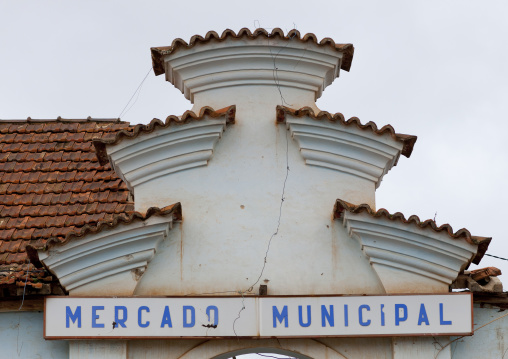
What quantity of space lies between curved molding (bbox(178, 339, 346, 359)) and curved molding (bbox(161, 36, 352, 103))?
3181mm

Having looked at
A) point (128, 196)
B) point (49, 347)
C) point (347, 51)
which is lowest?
point (49, 347)

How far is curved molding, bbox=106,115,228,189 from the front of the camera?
53.2ft

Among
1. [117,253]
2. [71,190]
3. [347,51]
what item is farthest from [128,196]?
[347,51]

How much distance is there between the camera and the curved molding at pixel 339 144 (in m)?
16.3

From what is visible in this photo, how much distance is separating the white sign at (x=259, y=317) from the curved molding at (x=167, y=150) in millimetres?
1624

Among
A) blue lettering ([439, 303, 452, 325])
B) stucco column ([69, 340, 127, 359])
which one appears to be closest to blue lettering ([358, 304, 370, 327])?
blue lettering ([439, 303, 452, 325])

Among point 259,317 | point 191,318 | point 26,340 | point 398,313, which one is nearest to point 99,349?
point 26,340

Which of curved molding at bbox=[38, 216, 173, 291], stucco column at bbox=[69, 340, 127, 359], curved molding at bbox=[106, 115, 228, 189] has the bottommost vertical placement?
stucco column at bbox=[69, 340, 127, 359]

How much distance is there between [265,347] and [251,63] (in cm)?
347

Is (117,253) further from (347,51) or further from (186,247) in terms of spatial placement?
(347,51)

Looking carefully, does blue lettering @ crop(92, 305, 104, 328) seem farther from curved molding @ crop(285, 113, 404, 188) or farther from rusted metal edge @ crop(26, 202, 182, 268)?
curved molding @ crop(285, 113, 404, 188)

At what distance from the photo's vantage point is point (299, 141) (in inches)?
645

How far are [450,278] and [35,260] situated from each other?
4.69 metres

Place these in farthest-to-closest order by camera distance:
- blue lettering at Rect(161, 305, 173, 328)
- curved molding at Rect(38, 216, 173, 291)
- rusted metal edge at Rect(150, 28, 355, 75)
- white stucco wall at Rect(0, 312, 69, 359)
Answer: rusted metal edge at Rect(150, 28, 355, 75) < white stucco wall at Rect(0, 312, 69, 359) < curved molding at Rect(38, 216, 173, 291) < blue lettering at Rect(161, 305, 173, 328)
